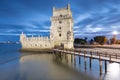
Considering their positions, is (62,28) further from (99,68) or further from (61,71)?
(61,71)

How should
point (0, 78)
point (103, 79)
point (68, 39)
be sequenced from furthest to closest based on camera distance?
point (68, 39)
point (0, 78)
point (103, 79)

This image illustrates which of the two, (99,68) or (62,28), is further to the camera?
(62,28)

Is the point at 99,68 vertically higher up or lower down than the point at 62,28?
lower down

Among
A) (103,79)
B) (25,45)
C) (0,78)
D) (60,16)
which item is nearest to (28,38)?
(25,45)

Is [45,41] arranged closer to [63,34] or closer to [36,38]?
[36,38]

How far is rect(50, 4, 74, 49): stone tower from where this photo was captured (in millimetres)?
59438

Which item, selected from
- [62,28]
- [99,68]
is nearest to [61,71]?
[99,68]

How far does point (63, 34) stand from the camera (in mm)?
60375

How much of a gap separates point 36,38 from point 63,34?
35.2 ft

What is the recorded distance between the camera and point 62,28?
60.6 meters

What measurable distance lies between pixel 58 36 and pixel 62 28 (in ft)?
11.6

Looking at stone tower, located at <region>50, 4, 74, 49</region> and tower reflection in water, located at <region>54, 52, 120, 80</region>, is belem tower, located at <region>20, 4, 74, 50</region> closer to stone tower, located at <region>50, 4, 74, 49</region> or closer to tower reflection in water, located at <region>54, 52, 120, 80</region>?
stone tower, located at <region>50, 4, 74, 49</region>

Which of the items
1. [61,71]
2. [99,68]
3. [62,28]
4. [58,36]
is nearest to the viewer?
[61,71]

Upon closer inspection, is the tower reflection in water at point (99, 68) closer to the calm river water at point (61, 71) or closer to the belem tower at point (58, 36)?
the calm river water at point (61, 71)
